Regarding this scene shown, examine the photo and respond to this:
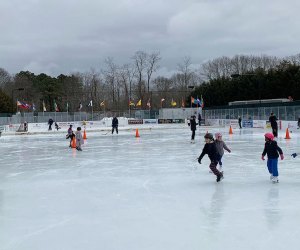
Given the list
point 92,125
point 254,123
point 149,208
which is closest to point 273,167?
point 149,208

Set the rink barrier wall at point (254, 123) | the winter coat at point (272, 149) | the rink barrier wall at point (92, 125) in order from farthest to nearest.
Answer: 1. the rink barrier wall at point (92, 125)
2. the rink barrier wall at point (254, 123)
3. the winter coat at point (272, 149)

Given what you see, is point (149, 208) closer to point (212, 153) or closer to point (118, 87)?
point (212, 153)

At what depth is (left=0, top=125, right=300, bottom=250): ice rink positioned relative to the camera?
5180 millimetres

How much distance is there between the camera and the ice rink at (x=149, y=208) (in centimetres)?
518

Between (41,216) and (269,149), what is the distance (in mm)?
5143

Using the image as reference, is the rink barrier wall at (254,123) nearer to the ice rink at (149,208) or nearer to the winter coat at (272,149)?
the ice rink at (149,208)

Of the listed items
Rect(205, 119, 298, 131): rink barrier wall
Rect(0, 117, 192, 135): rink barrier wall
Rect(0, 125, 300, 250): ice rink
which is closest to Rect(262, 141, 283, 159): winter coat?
Rect(0, 125, 300, 250): ice rink

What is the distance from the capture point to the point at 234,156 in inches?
584

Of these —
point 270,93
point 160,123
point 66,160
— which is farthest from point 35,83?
point 66,160

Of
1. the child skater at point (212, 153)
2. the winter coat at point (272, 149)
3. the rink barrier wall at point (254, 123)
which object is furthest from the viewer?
the rink barrier wall at point (254, 123)

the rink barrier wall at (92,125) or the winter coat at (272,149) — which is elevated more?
the winter coat at (272,149)

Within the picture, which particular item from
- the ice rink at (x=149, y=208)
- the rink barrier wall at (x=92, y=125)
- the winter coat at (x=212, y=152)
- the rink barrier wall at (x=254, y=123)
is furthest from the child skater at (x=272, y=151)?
the rink barrier wall at (x=92, y=125)

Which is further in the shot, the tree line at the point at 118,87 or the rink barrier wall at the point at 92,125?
the tree line at the point at 118,87

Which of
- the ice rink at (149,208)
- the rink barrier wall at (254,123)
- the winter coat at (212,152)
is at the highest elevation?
the winter coat at (212,152)
